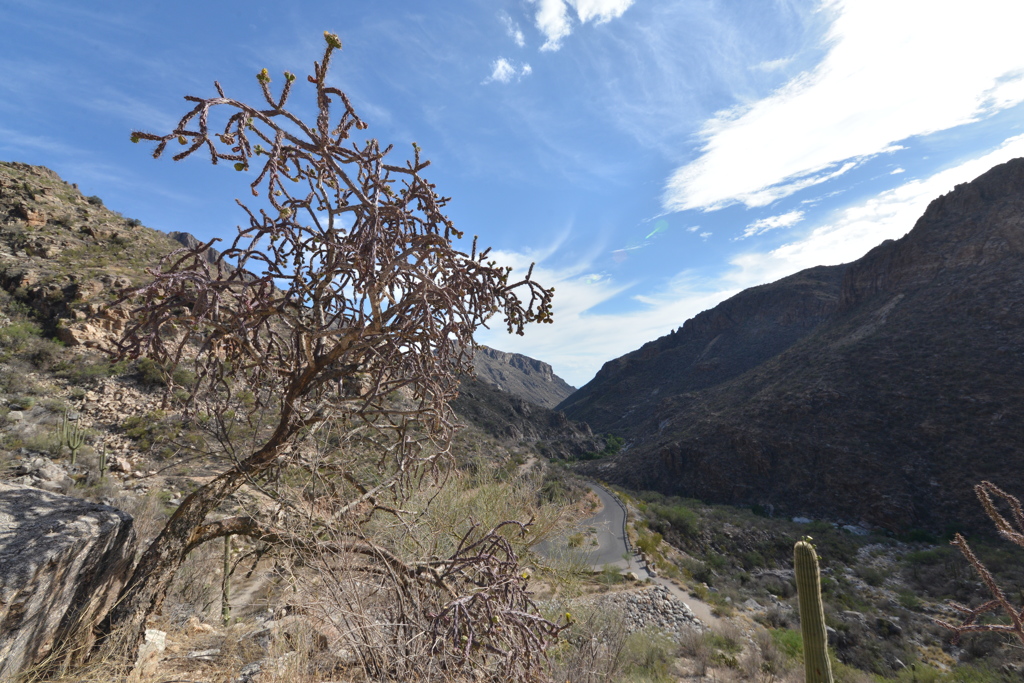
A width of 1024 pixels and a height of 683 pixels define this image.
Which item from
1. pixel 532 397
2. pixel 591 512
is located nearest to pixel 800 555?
pixel 591 512

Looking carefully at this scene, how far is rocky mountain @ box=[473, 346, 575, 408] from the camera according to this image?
323 feet

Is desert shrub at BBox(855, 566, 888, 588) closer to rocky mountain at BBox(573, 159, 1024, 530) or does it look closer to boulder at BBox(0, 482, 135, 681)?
rocky mountain at BBox(573, 159, 1024, 530)

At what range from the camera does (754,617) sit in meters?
13.7

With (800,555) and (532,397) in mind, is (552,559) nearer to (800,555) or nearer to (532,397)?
(800,555)

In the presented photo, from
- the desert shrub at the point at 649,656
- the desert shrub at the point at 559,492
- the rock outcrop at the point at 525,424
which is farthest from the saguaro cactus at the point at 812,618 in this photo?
the rock outcrop at the point at 525,424

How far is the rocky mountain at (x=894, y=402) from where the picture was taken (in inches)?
912

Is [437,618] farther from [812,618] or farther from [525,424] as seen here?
[525,424]

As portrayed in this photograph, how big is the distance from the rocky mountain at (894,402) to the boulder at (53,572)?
31632 mm

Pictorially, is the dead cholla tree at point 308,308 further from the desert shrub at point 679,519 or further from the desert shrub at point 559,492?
the desert shrub at point 679,519

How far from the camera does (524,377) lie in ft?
386

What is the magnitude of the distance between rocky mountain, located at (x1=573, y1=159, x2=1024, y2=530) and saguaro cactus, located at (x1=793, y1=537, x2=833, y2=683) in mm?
26452

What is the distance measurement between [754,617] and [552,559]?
9.96 meters

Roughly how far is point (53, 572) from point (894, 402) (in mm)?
36237

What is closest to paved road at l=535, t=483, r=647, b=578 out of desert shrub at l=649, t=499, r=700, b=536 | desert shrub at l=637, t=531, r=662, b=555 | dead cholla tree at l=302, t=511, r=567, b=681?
desert shrub at l=637, t=531, r=662, b=555
